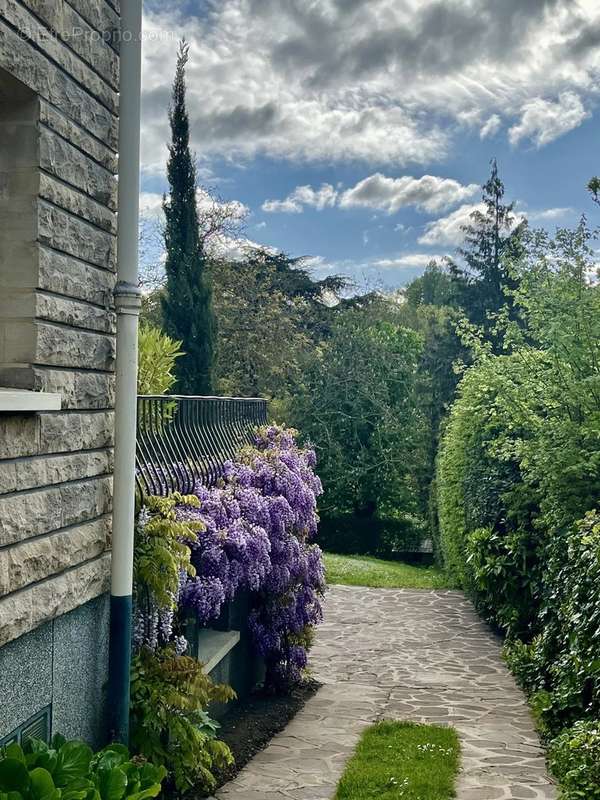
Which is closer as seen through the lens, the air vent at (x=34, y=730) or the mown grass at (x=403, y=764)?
the air vent at (x=34, y=730)

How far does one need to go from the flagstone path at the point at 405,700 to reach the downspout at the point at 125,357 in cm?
210

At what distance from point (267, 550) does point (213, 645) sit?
37.1 inches

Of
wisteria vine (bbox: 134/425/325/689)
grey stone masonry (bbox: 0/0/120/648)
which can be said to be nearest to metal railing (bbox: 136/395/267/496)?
wisteria vine (bbox: 134/425/325/689)

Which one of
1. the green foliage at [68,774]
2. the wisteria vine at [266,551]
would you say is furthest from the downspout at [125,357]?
the wisteria vine at [266,551]

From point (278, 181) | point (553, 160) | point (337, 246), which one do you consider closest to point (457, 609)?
point (553, 160)

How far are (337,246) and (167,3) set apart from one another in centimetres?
4217

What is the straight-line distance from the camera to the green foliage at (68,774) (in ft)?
9.50

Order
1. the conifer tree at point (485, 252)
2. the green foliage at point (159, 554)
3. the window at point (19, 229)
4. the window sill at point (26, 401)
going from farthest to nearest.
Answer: the conifer tree at point (485, 252) → the green foliage at point (159, 554) → the window at point (19, 229) → the window sill at point (26, 401)

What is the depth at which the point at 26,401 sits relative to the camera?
3260mm

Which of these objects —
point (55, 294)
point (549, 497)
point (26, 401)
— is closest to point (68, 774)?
point (26, 401)

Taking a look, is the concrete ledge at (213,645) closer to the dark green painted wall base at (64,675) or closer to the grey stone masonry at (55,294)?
the dark green painted wall base at (64,675)

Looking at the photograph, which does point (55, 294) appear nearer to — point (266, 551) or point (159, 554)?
point (159, 554)

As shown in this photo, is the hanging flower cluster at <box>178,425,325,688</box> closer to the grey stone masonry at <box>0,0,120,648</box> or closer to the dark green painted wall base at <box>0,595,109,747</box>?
the dark green painted wall base at <box>0,595,109,747</box>

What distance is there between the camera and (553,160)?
28453 mm
